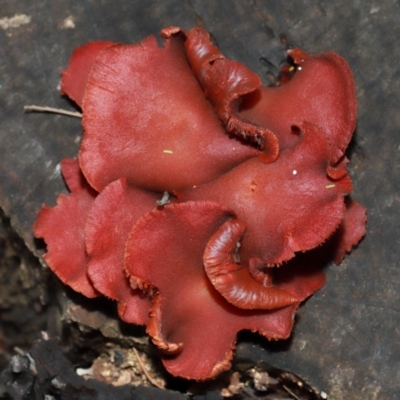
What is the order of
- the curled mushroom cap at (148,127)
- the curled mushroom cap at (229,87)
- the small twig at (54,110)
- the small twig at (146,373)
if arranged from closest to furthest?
the curled mushroom cap at (229,87) < the curled mushroom cap at (148,127) < the small twig at (54,110) < the small twig at (146,373)

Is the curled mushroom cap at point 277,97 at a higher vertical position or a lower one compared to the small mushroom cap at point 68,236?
higher

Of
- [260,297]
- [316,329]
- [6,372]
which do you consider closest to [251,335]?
[316,329]

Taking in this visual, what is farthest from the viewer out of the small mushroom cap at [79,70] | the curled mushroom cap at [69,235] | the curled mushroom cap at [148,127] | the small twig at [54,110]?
the small twig at [54,110]

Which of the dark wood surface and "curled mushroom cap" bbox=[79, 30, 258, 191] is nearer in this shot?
"curled mushroom cap" bbox=[79, 30, 258, 191]

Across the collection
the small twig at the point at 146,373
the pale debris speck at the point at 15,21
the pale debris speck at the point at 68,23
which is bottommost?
the small twig at the point at 146,373

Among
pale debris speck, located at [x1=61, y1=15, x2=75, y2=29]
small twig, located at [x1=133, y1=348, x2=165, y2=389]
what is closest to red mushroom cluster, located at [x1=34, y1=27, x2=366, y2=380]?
pale debris speck, located at [x1=61, y1=15, x2=75, y2=29]

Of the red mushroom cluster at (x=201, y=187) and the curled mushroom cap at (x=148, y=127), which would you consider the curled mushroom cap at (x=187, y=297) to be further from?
the curled mushroom cap at (x=148, y=127)

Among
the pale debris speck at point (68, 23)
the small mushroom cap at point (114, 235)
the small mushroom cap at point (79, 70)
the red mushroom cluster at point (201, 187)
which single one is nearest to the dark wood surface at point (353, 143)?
the pale debris speck at point (68, 23)

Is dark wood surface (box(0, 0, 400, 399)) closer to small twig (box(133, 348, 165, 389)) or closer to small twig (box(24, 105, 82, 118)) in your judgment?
small twig (box(24, 105, 82, 118))
